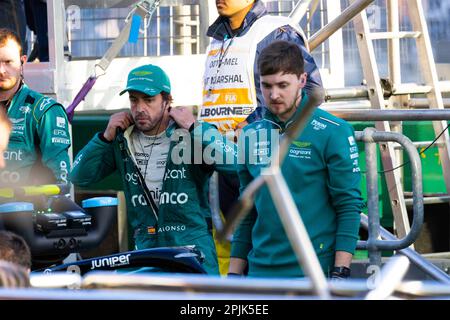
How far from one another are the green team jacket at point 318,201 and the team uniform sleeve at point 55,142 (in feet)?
4.40

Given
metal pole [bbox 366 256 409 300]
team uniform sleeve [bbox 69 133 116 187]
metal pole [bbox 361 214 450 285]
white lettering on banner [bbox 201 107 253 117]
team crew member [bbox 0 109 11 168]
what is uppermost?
white lettering on banner [bbox 201 107 253 117]

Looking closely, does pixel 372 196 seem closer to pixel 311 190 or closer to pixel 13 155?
pixel 311 190

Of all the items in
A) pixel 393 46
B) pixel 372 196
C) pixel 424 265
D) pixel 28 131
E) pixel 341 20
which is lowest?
pixel 424 265

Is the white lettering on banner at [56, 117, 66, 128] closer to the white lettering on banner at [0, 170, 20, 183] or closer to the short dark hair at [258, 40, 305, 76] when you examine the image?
A: the white lettering on banner at [0, 170, 20, 183]

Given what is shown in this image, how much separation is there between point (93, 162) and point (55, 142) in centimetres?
32

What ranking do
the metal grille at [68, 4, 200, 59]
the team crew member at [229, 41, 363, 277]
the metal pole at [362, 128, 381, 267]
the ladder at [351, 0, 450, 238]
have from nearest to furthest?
the team crew member at [229, 41, 363, 277], the metal pole at [362, 128, 381, 267], the ladder at [351, 0, 450, 238], the metal grille at [68, 4, 200, 59]

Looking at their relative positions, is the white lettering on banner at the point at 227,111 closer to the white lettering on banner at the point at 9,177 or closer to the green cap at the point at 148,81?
the green cap at the point at 148,81

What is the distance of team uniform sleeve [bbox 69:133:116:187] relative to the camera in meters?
5.46

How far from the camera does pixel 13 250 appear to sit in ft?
11.3

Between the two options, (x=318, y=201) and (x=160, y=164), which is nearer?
(x=318, y=201)

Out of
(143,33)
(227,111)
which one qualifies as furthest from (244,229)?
(143,33)

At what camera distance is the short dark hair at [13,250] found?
341 cm

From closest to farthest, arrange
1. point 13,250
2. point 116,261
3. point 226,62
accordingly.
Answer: point 13,250, point 116,261, point 226,62

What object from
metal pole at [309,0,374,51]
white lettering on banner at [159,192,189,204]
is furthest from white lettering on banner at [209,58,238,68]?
metal pole at [309,0,374,51]
